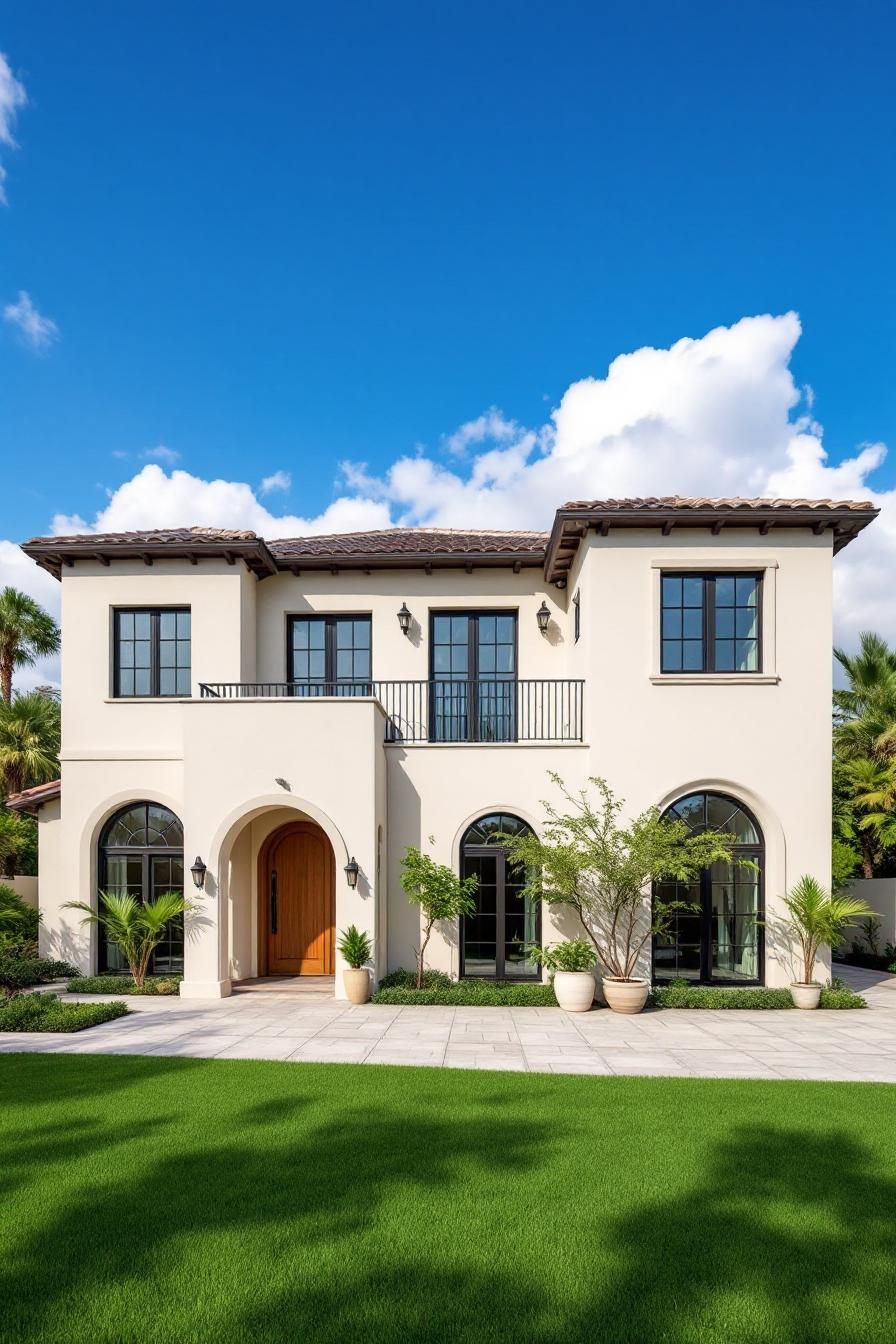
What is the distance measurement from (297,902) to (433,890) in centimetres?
357

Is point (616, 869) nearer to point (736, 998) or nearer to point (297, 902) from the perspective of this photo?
point (736, 998)

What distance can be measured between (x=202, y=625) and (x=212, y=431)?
517 cm

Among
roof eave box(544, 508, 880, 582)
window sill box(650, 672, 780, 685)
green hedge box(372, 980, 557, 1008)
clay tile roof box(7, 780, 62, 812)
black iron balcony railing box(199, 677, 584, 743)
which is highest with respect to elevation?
roof eave box(544, 508, 880, 582)

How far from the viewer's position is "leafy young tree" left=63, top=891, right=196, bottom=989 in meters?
13.1

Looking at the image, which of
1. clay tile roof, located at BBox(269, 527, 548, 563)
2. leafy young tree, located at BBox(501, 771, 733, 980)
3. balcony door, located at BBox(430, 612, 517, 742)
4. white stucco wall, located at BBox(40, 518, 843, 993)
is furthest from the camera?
balcony door, located at BBox(430, 612, 517, 742)

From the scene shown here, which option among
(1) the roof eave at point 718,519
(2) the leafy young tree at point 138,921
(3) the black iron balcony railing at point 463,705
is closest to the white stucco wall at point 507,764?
(1) the roof eave at point 718,519

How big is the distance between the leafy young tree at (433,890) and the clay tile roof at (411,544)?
226 inches

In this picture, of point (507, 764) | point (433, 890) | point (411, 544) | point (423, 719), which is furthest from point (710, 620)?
point (433, 890)

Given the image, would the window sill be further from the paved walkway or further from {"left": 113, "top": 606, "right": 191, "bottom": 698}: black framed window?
{"left": 113, "top": 606, "right": 191, "bottom": 698}: black framed window

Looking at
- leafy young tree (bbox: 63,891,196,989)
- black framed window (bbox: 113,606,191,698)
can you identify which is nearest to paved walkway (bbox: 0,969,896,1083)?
leafy young tree (bbox: 63,891,196,989)

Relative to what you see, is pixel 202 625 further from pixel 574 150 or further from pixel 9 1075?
pixel 574 150

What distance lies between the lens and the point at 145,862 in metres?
14.4

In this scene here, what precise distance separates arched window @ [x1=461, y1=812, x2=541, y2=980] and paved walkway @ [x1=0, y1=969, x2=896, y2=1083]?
147 cm

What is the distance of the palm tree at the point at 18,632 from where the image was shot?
901 inches
